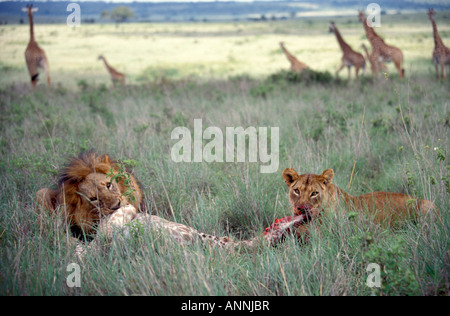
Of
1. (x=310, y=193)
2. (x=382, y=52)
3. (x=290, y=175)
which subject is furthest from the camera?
→ (x=382, y=52)

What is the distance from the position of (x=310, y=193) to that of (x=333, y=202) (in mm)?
254

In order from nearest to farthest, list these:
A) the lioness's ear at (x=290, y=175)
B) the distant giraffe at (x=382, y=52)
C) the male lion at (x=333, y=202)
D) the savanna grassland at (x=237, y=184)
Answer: the savanna grassland at (x=237, y=184)
the male lion at (x=333, y=202)
the lioness's ear at (x=290, y=175)
the distant giraffe at (x=382, y=52)

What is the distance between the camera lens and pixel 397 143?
5926mm

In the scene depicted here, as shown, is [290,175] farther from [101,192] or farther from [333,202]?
[101,192]

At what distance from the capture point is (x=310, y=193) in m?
3.61

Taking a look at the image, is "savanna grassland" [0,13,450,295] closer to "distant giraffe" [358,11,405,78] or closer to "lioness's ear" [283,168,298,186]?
"lioness's ear" [283,168,298,186]

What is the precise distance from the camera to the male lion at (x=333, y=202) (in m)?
3.58

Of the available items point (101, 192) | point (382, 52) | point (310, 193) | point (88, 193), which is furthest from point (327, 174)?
point (382, 52)

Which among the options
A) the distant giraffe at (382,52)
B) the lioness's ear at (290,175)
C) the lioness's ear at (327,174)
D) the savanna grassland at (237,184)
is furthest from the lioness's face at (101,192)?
the distant giraffe at (382,52)

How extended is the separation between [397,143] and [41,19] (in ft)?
121

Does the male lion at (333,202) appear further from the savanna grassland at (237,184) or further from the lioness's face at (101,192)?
the lioness's face at (101,192)

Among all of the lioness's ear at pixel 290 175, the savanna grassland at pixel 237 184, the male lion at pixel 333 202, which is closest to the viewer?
the savanna grassland at pixel 237 184

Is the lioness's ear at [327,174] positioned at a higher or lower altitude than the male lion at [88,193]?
higher
